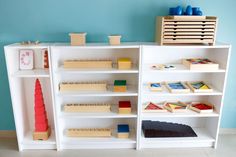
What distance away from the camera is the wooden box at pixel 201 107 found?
7.19 feet

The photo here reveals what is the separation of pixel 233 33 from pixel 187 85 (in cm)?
71

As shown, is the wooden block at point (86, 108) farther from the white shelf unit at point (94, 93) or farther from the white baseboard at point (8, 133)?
the white baseboard at point (8, 133)

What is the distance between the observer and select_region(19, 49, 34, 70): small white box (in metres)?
2.19

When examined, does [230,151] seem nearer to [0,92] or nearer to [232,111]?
[232,111]

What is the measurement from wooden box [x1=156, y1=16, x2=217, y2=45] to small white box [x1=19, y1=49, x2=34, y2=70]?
4.29ft

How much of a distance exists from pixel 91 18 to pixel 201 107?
146 cm

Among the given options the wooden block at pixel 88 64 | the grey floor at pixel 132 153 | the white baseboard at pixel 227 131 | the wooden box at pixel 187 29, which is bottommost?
the grey floor at pixel 132 153

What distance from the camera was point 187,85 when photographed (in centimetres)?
226

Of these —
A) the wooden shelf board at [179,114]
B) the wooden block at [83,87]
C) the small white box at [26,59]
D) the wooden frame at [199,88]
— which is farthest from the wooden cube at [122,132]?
the small white box at [26,59]

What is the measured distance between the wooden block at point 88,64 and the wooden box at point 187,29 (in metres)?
0.55

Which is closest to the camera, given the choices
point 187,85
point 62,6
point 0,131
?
point 62,6

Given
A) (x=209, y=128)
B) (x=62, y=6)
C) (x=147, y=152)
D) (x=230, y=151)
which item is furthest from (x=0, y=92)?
(x=230, y=151)

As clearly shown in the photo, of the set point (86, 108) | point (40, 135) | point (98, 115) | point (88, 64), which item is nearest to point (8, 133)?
point (40, 135)

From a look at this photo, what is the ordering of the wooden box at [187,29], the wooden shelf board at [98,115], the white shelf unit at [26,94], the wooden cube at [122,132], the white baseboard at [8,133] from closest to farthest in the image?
1. the wooden box at [187,29]
2. the white shelf unit at [26,94]
3. the wooden shelf board at [98,115]
4. the wooden cube at [122,132]
5. the white baseboard at [8,133]
